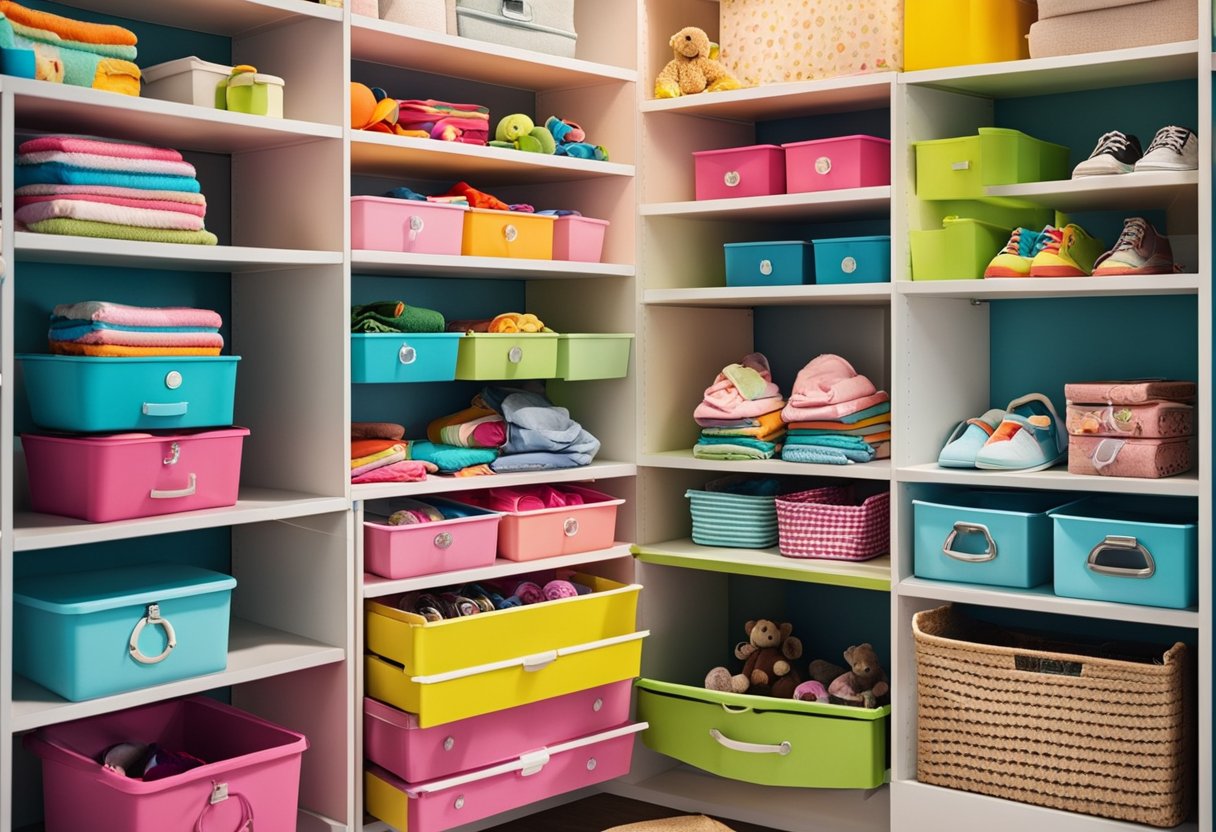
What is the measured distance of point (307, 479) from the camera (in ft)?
9.67

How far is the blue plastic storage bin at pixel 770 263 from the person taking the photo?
3277 mm

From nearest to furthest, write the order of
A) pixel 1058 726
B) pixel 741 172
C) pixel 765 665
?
pixel 1058 726 < pixel 741 172 < pixel 765 665

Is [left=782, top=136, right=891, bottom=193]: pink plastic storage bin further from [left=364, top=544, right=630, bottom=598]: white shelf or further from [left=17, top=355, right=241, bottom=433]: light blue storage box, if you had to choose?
[left=17, top=355, right=241, bottom=433]: light blue storage box

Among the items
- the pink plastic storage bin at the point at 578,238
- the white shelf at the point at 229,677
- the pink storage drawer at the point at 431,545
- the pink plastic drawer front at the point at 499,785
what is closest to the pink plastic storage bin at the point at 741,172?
the pink plastic storage bin at the point at 578,238

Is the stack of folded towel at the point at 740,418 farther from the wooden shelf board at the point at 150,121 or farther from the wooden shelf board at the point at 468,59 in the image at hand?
the wooden shelf board at the point at 150,121

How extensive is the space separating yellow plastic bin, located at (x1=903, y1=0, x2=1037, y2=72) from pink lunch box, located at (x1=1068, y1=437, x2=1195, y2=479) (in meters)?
0.86

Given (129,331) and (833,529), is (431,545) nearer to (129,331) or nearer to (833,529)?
(129,331)

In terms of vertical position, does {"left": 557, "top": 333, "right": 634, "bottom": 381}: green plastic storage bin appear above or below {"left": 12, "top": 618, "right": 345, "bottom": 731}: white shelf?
above

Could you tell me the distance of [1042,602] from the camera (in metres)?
2.85

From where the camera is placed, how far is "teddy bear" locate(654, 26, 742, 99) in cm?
335

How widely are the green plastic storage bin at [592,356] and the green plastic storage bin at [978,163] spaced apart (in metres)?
0.82

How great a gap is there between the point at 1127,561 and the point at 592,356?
1.30 m

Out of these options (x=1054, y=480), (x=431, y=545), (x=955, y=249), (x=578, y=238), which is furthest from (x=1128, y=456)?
(x=431, y=545)

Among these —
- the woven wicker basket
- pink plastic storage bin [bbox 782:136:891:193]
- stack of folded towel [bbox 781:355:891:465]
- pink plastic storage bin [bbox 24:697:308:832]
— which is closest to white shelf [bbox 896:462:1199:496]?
stack of folded towel [bbox 781:355:891:465]
